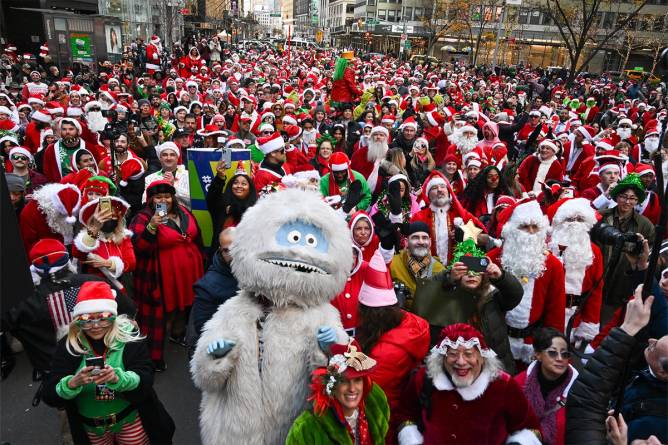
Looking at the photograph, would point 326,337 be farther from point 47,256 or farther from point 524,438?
point 47,256

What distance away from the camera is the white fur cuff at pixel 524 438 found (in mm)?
2506

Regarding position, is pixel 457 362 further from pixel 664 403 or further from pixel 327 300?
pixel 664 403

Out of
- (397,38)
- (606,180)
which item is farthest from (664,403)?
(397,38)

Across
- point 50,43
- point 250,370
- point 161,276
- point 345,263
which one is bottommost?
point 161,276

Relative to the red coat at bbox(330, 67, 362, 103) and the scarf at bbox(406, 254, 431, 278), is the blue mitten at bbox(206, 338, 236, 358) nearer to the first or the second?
the scarf at bbox(406, 254, 431, 278)

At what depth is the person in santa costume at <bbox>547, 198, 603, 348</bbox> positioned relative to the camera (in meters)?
4.41

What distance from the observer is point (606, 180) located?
6.48 meters

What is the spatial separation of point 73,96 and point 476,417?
1087 centimetres

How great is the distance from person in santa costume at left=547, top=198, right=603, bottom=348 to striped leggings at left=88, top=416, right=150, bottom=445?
3.74 meters

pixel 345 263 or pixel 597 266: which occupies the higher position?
pixel 345 263

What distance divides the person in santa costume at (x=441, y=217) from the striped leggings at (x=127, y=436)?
3.19 m

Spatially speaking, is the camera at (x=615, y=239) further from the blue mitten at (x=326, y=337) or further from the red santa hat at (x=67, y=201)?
the red santa hat at (x=67, y=201)

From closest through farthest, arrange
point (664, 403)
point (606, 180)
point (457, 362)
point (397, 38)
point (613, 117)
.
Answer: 1. point (664, 403)
2. point (457, 362)
3. point (606, 180)
4. point (613, 117)
5. point (397, 38)

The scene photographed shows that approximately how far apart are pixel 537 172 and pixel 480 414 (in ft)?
19.6
